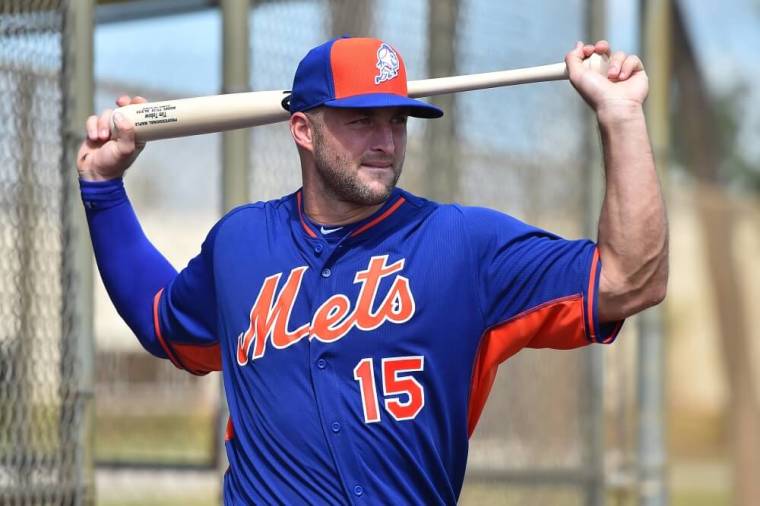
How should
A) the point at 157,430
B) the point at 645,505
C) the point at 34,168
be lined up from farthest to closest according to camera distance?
the point at 157,430 → the point at 645,505 → the point at 34,168

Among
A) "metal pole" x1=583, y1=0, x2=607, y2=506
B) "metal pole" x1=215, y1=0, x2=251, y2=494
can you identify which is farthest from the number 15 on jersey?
"metal pole" x1=583, y1=0, x2=607, y2=506

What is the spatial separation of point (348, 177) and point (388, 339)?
0.38 m

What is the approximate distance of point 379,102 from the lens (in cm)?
281

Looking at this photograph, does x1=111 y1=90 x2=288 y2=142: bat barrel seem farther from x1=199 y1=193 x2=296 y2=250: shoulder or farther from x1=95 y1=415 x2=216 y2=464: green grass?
x1=95 y1=415 x2=216 y2=464: green grass

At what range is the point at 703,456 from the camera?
18281mm

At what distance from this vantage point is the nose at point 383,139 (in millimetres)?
2877

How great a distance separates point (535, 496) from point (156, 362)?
332 cm

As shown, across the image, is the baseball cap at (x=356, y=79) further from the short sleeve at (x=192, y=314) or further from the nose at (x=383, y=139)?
the short sleeve at (x=192, y=314)

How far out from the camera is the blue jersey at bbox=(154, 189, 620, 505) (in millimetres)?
2779

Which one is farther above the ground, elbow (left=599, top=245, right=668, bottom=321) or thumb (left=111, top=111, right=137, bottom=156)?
thumb (left=111, top=111, right=137, bottom=156)

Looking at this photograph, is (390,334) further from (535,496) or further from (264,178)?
(535,496)

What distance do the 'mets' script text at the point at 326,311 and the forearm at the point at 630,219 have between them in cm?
45

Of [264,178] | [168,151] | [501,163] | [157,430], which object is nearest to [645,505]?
[501,163]

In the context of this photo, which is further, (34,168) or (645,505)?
(645,505)
